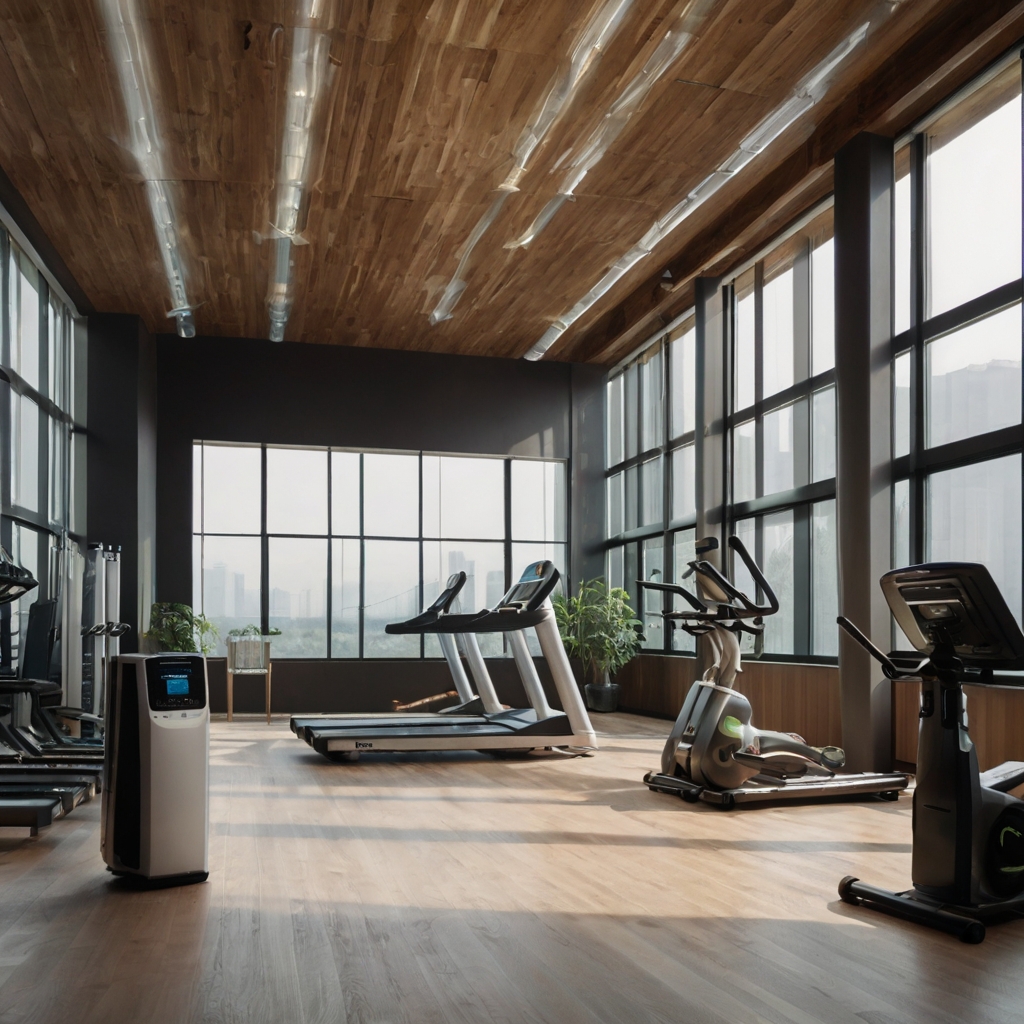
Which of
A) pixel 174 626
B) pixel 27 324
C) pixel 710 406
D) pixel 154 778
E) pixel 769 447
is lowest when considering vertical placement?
pixel 174 626

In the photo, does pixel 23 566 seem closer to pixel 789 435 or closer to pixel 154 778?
pixel 154 778

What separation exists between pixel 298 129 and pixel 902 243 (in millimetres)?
3874

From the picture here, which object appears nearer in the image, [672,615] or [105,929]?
[105,929]

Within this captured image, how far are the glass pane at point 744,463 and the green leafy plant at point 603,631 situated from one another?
208cm

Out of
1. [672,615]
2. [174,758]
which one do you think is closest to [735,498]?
A: [672,615]

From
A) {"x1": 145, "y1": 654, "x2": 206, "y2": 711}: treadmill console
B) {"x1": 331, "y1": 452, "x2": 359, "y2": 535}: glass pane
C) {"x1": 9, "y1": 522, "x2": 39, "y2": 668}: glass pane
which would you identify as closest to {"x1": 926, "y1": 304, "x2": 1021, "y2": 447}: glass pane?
{"x1": 145, "y1": 654, "x2": 206, "y2": 711}: treadmill console

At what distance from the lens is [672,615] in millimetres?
5453

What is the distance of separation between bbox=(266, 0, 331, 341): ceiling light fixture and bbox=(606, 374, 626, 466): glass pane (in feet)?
14.1

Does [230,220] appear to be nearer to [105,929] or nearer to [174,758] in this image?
[174,758]

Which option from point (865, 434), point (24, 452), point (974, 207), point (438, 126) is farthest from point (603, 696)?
point (438, 126)

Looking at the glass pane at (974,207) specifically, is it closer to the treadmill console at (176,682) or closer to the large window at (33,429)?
the treadmill console at (176,682)

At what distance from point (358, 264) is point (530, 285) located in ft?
5.08

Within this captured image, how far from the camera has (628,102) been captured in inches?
228

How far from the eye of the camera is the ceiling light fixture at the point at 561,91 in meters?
5.04
